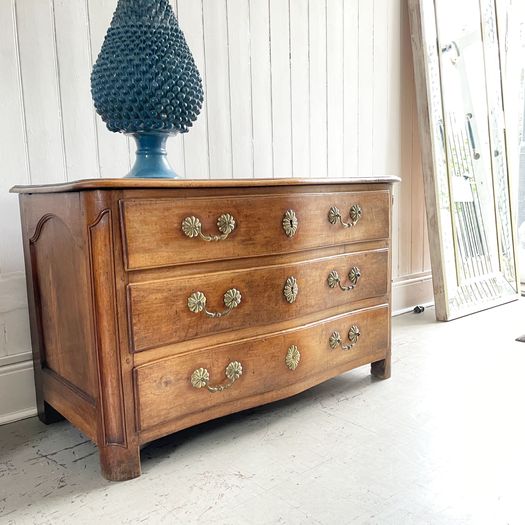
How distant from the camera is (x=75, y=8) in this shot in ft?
5.39

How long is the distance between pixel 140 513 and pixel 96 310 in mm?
420

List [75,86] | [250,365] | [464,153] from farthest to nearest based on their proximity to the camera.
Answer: [464,153]
[75,86]
[250,365]

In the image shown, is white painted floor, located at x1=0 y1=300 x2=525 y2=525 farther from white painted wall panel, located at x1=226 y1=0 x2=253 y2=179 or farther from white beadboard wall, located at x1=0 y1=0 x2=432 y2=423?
white painted wall panel, located at x1=226 y1=0 x2=253 y2=179

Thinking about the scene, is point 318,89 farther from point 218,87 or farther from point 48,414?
point 48,414

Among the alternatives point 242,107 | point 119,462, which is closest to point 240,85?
point 242,107

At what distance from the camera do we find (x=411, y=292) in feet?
9.32

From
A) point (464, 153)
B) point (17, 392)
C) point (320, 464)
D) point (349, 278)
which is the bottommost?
point (320, 464)

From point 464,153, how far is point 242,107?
1.30m

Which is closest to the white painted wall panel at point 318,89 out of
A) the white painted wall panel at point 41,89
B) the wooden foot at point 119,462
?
the white painted wall panel at point 41,89

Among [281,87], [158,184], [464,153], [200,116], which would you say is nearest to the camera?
[158,184]

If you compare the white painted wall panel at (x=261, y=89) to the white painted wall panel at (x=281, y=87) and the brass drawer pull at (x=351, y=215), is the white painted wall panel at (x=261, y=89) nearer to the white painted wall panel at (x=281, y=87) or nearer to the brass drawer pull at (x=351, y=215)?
the white painted wall panel at (x=281, y=87)

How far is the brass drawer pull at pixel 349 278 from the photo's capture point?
1578mm

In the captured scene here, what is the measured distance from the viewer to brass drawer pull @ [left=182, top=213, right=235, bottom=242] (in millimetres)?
1240

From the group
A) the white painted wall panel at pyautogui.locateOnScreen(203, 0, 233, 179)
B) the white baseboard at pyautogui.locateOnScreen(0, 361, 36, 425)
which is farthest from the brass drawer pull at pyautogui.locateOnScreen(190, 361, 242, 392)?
the white painted wall panel at pyautogui.locateOnScreen(203, 0, 233, 179)
